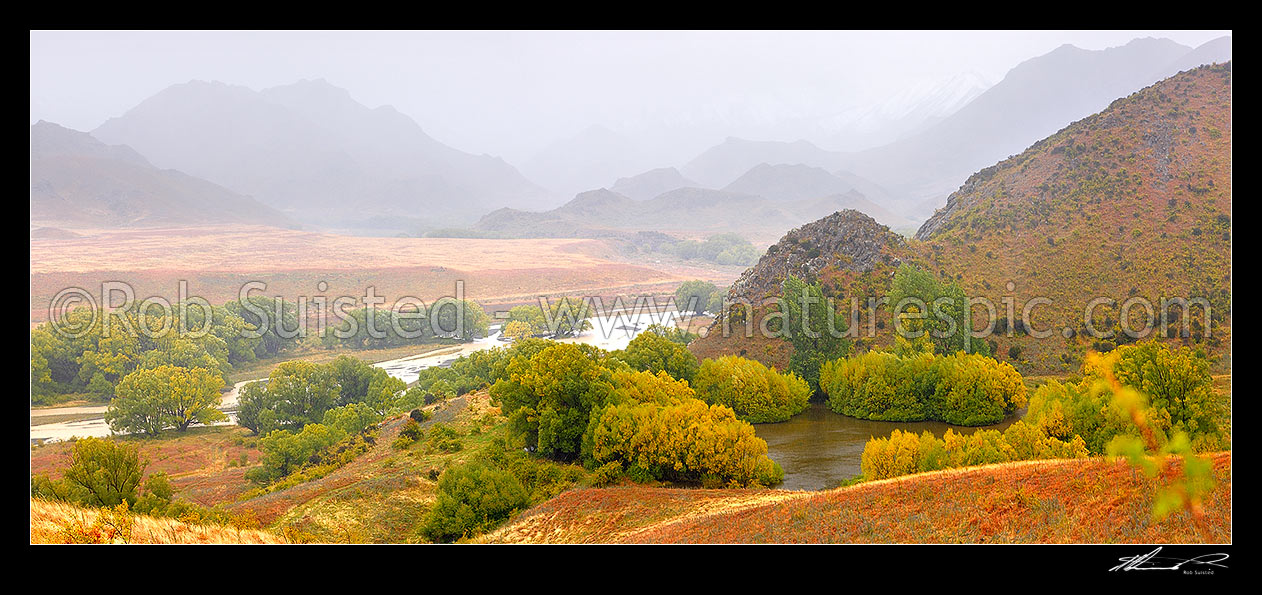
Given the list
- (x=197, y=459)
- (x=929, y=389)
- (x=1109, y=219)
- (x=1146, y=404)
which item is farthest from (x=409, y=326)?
(x=1146, y=404)

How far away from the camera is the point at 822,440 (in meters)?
34.2

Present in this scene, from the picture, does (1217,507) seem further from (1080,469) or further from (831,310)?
(831,310)

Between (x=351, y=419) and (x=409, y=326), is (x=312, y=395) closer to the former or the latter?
(x=351, y=419)

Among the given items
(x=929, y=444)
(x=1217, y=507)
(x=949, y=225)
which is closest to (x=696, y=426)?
(x=929, y=444)

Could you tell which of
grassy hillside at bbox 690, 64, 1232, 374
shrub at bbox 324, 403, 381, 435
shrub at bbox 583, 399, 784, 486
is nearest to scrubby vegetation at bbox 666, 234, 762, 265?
grassy hillside at bbox 690, 64, 1232, 374

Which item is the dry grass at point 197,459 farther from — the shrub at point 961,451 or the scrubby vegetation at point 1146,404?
the scrubby vegetation at point 1146,404

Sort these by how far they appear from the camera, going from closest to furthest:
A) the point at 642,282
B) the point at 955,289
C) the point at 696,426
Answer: the point at 696,426, the point at 955,289, the point at 642,282

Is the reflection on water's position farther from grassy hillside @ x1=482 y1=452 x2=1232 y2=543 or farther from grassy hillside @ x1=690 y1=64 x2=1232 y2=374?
grassy hillside @ x1=690 y1=64 x2=1232 y2=374

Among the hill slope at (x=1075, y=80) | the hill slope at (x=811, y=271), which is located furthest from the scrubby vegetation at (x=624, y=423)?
the hill slope at (x=1075, y=80)
